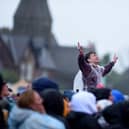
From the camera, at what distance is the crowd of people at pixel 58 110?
10781 millimetres

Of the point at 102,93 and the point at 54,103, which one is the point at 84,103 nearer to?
the point at 54,103

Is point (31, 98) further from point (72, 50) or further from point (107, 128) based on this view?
point (72, 50)

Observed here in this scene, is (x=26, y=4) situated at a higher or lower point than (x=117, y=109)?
lower

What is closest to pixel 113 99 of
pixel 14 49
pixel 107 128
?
pixel 107 128

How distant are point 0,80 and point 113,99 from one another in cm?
158

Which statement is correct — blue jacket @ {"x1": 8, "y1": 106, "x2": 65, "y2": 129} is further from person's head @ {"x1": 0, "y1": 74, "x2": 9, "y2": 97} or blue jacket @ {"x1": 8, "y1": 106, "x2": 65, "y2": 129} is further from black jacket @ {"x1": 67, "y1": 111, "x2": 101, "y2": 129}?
person's head @ {"x1": 0, "y1": 74, "x2": 9, "y2": 97}

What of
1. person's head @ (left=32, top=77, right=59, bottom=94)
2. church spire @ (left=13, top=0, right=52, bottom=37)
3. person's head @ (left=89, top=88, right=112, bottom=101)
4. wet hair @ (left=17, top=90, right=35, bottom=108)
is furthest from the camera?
church spire @ (left=13, top=0, right=52, bottom=37)

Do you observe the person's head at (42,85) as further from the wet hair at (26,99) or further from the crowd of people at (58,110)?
the wet hair at (26,99)

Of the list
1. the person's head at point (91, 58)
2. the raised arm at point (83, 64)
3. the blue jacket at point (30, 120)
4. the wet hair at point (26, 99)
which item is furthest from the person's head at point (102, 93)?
the wet hair at point (26, 99)

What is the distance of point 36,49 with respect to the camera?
104 meters

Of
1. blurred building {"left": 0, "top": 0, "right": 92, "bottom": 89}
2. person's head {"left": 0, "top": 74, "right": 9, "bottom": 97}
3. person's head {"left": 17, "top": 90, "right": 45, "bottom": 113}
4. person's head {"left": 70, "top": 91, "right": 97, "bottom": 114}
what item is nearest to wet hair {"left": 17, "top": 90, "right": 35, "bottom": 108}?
person's head {"left": 17, "top": 90, "right": 45, "bottom": 113}

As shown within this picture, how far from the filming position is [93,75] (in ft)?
44.2

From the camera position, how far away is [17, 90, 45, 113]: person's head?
10.8m

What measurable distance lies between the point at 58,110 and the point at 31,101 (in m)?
0.48
